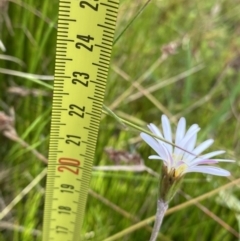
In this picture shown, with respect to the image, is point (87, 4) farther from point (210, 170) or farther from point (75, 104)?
point (210, 170)

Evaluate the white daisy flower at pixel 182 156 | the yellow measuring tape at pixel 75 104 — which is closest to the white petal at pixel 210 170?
the white daisy flower at pixel 182 156

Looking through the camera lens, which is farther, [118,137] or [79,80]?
[118,137]

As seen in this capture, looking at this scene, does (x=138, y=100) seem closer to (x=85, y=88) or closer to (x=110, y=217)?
(x=110, y=217)

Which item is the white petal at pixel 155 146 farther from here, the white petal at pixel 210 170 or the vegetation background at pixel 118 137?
the vegetation background at pixel 118 137

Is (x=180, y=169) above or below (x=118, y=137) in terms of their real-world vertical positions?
below

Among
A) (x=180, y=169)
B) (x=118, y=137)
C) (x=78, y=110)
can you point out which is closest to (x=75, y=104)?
(x=78, y=110)

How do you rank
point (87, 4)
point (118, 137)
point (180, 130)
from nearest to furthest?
point (87, 4) → point (180, 130) → point (118, 137)

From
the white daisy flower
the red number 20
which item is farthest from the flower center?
the red number 20
